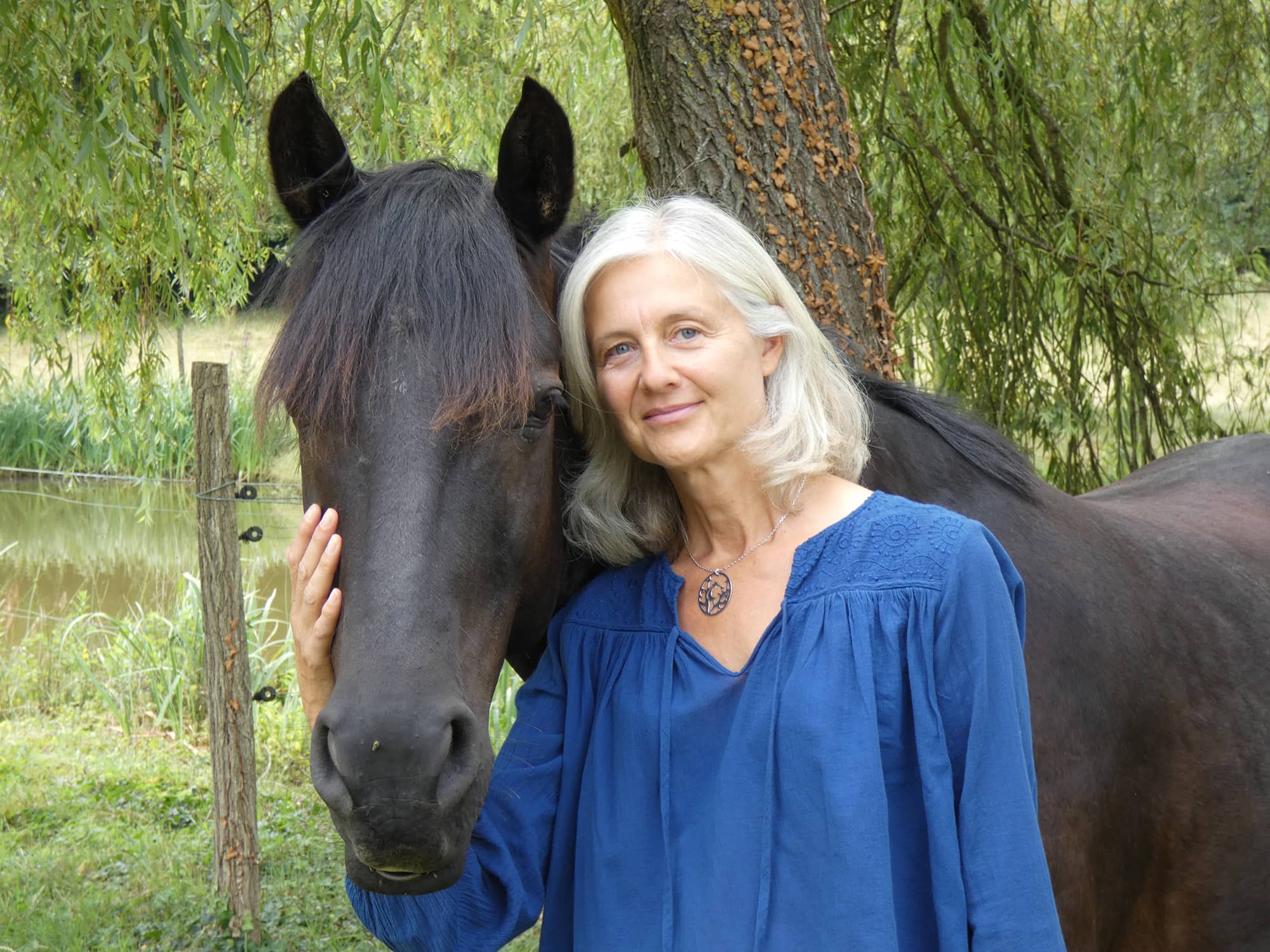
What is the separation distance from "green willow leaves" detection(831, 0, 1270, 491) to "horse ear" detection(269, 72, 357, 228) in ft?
8.84

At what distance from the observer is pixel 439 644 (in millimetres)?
1458

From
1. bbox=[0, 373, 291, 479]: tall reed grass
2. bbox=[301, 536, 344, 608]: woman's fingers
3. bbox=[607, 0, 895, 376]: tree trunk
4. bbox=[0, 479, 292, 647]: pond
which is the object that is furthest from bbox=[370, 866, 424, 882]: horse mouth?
bbox=[0, 479, 292, 647]: pond

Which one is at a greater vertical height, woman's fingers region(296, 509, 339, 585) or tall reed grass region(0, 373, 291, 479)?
tall reed grass region(0, 373, 291, 479)

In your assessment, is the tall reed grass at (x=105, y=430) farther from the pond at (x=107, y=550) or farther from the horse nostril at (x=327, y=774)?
the horse nostril at (x=327, y=774)

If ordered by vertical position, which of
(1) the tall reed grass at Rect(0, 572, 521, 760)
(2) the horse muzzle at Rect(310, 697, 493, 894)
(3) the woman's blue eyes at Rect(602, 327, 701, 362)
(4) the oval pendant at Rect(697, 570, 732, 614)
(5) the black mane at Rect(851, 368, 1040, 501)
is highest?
(3) the woman's blue eyes at Rect(602, 327, 701, 362)

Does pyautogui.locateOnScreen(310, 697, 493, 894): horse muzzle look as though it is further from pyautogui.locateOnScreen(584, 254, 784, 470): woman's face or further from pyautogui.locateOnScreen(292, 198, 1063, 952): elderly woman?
pyautogui.locateOnScreen(584, 254, 784, 470): woman's face

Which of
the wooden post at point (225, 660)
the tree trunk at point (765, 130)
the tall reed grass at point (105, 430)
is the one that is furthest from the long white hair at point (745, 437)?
the tall reed grass at point (105, 430)

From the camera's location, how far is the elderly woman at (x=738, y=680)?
1481 millimetres

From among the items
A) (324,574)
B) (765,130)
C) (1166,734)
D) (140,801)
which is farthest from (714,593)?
(140,801)

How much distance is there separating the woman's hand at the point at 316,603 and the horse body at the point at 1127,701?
1031 mm

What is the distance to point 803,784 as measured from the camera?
153cm

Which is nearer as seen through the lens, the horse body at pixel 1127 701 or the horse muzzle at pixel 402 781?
the horse muzzle at pixel 402 781

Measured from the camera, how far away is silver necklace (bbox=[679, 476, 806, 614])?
1716 mm

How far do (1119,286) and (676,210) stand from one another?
3348 mm
